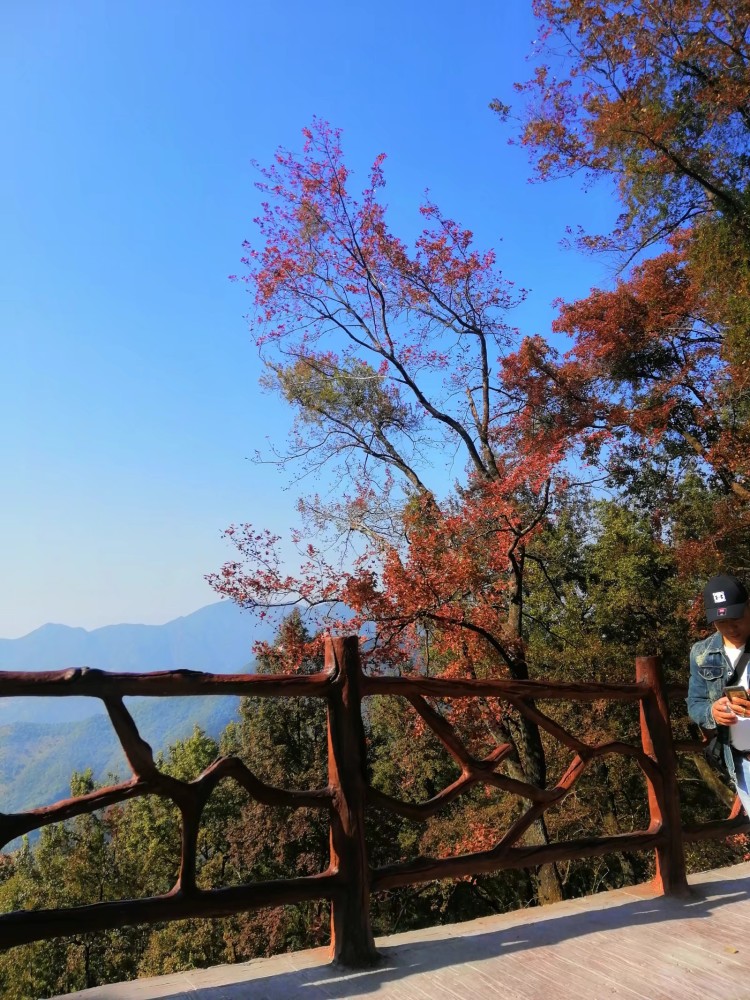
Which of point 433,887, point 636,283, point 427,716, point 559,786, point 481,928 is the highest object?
point 636,283

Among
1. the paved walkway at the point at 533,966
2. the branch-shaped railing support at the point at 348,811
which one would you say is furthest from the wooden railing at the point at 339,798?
the paved walkway at the point at 533,966

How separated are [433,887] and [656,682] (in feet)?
52.9

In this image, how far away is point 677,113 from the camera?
9031 millimetres

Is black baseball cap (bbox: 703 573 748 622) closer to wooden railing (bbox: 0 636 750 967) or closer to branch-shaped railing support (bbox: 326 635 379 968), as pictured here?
wooden railing (bbox: 0 636 750 967)

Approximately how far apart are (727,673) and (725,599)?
32 cm

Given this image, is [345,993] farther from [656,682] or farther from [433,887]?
[433,887]

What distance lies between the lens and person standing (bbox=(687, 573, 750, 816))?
265cm

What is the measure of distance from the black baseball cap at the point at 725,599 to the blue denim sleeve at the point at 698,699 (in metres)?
0.25

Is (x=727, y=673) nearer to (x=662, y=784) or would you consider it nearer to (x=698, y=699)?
(x=698, y=699)

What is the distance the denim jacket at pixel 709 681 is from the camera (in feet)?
9.13

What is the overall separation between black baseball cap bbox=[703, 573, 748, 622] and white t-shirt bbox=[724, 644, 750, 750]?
172 mm

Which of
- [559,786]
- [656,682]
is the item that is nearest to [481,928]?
[559,786]

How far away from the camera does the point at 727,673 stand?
2746 millimetres

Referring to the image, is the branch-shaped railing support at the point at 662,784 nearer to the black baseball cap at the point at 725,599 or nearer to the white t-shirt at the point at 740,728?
the white t-shirt at the point at 740,728
